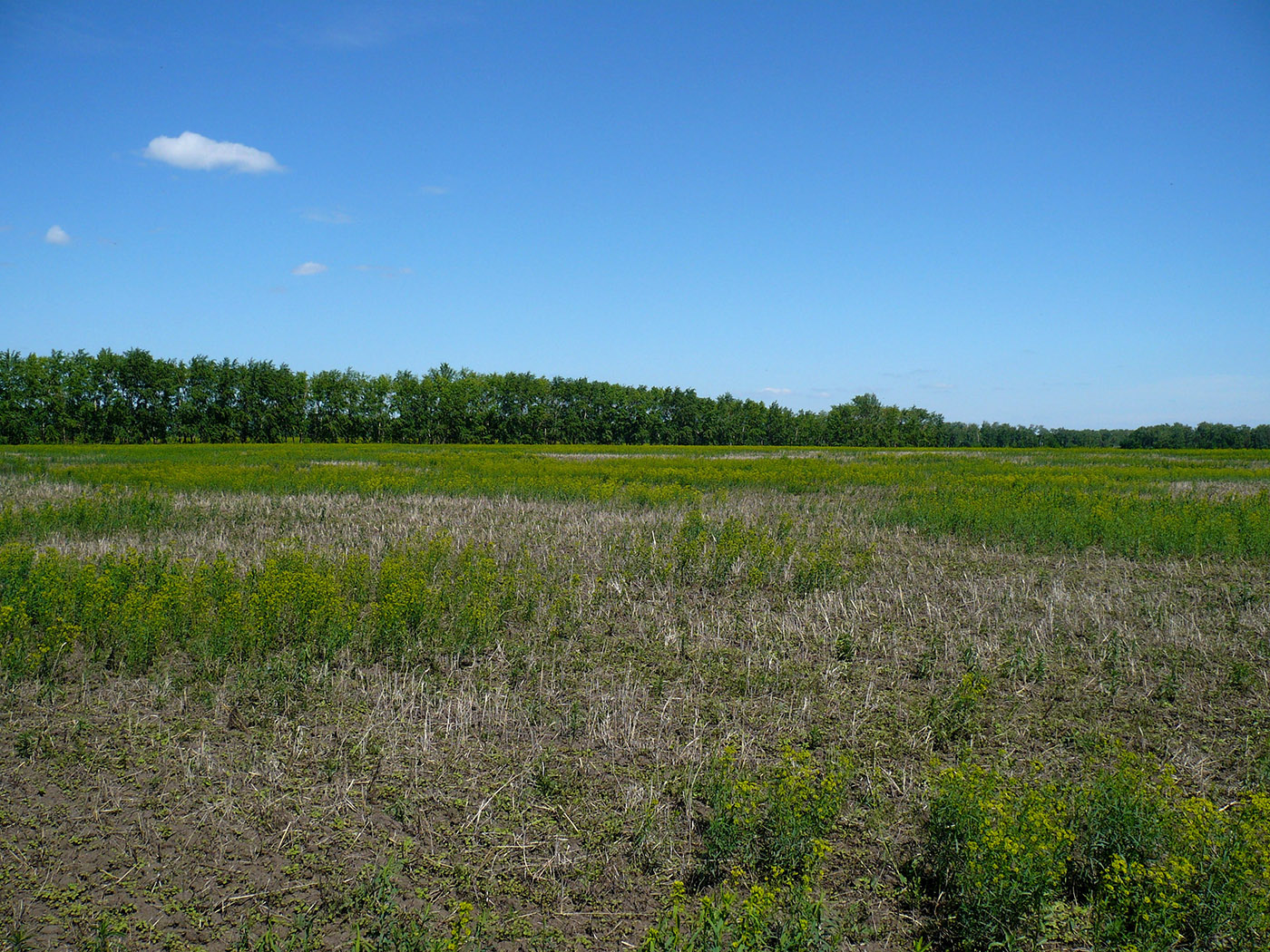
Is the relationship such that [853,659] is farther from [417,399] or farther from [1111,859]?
[417,399]

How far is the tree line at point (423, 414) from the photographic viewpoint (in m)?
74.8

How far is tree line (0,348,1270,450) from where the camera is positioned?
74812mm

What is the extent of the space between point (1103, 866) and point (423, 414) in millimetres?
101799

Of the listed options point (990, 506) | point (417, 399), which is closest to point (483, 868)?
point (990, 506)

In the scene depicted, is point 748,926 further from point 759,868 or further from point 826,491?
point 826,491

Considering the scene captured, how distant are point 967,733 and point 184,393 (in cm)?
9612

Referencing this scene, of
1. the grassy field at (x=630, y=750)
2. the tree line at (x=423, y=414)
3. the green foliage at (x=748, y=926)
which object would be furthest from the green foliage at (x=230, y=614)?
the tree line at (x=423, y=414)

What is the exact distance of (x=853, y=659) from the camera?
8.04 metres

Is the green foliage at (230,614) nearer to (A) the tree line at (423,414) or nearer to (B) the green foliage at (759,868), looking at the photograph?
(B) the green foliage at (759,868)

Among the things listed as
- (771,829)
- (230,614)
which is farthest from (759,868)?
(230,614)

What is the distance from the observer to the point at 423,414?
9938 cm

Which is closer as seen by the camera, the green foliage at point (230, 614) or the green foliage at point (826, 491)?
the green foliage at point (230, 614)

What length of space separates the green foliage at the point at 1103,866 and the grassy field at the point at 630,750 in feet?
0.09

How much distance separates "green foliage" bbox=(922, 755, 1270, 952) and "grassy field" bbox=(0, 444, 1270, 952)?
3 centimetres
